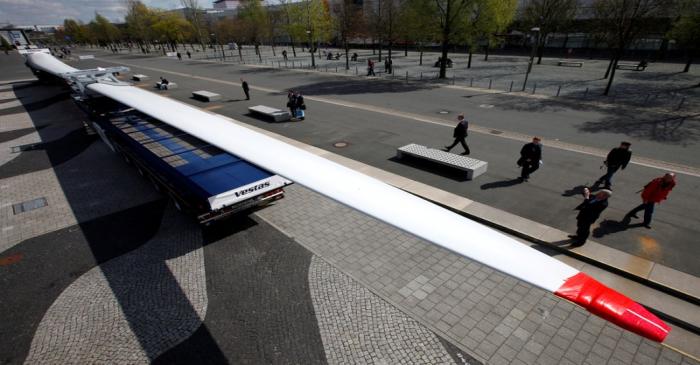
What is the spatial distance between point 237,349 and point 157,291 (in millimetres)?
2689

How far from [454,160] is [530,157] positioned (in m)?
2.42

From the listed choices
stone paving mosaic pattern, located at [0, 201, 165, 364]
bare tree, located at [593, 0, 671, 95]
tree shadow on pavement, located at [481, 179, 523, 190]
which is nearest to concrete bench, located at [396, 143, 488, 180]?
tree shadow on pavement, located at [481, 179, 523, 190]

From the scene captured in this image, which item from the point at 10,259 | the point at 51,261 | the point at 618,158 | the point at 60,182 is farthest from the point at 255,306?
the point at 60,182

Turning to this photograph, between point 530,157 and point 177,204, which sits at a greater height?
point 530,157

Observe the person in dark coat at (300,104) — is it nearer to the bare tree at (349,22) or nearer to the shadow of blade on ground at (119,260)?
the shadow of blade on ground at (119,260)

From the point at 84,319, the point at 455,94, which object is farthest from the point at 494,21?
the point at 84,319

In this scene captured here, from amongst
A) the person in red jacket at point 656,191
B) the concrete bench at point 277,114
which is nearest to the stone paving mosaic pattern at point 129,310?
the person in red jacket at point 656,191

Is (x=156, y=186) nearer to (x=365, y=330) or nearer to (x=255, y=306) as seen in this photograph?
(x=255, y=306)

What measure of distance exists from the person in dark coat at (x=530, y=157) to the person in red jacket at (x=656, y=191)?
2.86 meters

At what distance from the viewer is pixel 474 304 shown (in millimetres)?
6242

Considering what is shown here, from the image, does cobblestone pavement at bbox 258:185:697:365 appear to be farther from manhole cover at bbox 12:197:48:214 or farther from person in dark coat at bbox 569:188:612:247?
manhole cover at bbox 12:197:48:214

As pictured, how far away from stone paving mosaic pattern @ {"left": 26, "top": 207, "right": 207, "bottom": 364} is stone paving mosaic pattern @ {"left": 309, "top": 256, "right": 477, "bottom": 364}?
257 cm

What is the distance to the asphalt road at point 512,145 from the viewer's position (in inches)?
323

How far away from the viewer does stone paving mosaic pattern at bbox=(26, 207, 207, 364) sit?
222 inches
